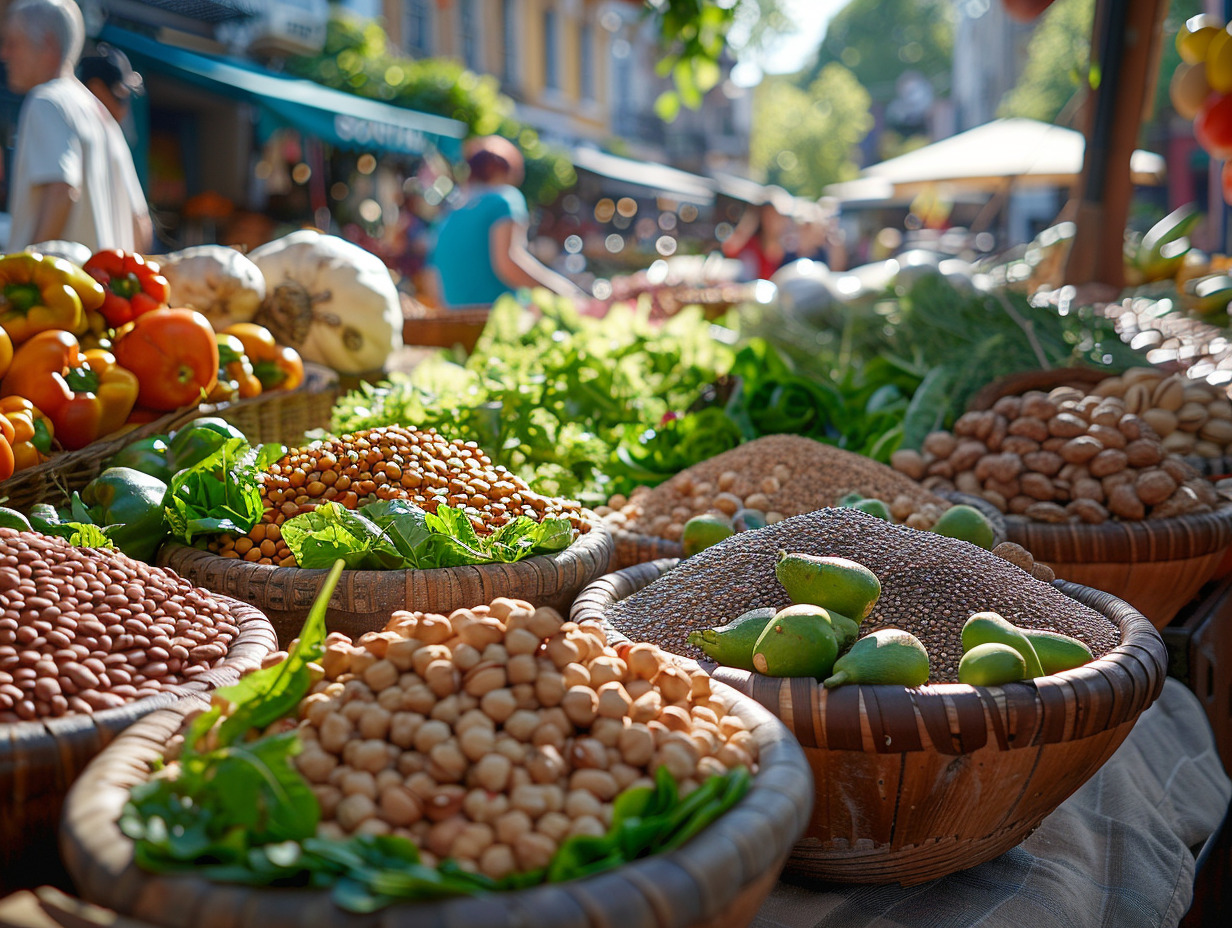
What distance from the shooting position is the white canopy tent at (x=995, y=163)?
11.2 meters

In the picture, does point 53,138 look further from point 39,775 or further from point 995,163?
point 995,163

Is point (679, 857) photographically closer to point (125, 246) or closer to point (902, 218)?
point (125, 246)

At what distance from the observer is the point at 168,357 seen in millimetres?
2072

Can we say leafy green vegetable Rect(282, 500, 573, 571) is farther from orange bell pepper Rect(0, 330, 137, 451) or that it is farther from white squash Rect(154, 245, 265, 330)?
white squash Rect(154, 245, 265, 330)

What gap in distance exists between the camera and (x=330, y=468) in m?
1.75

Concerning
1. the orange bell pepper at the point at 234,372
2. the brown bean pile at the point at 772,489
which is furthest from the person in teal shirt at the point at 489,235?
the brown bean pile at the point at 772,489

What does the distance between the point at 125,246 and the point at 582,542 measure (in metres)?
2.57

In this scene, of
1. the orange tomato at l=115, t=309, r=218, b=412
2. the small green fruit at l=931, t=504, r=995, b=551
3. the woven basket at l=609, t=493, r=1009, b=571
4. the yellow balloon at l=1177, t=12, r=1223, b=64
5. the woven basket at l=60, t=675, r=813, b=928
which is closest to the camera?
the woven basket at l=60, t=675, r=813, b=928

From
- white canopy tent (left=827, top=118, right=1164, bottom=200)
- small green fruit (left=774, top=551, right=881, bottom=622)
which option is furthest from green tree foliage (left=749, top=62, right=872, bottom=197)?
small green fruit (left=774, top=551, right=881, bottom=622)

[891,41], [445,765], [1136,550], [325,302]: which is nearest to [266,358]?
[325,302]

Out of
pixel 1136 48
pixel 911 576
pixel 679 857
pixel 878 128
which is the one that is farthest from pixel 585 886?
pixel 878 128

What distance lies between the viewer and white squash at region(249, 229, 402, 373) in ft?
9.14

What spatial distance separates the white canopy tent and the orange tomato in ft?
34.4

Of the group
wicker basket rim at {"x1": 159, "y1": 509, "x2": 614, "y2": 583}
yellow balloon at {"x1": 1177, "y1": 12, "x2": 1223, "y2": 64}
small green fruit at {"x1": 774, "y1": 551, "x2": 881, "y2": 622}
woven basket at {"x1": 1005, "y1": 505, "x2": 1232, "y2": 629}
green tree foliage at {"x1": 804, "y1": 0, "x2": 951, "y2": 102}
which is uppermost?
green tree foliage at {"x1": 804, "y1": 0, "x2": 951, "y2": 102}
